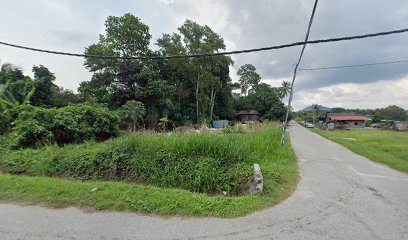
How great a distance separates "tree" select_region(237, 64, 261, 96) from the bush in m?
57.9

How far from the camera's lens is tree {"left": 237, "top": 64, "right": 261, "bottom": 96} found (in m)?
65.8

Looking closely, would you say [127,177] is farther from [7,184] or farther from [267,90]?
[267,90]

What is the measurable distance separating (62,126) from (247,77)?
6193 cm

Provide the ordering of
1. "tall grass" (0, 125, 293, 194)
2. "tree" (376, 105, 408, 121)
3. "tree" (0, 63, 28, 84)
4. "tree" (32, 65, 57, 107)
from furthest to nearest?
"tree" (376, 105, 408, 121) → "tree" (32, 65, 57, 107) → "tree" (0, 63, 28, 84) → "tall grass" (0, 125, 293, 194)

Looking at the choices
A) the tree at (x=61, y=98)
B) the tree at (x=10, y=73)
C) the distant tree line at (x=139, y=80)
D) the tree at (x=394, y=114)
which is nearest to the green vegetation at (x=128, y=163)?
the distant tree line at (x=139, y=80)

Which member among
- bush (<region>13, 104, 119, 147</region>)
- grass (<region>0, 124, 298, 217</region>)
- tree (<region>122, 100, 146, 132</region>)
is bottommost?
grass (<region>0, 124, 298, 217</region>)

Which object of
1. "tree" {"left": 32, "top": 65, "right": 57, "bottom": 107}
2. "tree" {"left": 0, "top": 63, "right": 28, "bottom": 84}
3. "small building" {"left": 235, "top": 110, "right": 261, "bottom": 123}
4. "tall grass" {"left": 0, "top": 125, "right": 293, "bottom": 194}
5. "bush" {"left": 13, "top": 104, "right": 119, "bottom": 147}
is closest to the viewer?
"tall grass" {"left": 0, "top": 125, "right": 293, "bottom": 194}

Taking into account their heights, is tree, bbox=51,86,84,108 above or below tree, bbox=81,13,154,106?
below

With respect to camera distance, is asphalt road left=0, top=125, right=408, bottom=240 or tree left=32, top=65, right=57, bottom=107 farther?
tree left=32, top=65, right=57, bottom=107

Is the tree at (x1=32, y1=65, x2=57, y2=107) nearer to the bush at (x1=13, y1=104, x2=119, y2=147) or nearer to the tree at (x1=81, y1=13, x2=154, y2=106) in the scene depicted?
the tree at (x1=81, y1=13, x2=154, y2=106)

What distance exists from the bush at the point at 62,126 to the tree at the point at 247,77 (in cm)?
5789

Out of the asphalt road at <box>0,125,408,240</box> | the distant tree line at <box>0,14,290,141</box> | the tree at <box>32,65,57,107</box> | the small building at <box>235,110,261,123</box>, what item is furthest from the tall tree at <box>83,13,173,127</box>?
the small building at <box>235,110,261,123</box>

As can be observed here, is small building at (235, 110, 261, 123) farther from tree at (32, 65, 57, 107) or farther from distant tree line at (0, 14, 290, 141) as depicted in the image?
tree at (32, 65, 57, 107)

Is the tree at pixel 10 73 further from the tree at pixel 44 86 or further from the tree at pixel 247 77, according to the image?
the tree at pixel 247 77
